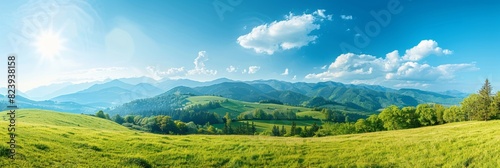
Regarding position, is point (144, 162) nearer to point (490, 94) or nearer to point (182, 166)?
point (182, 166)

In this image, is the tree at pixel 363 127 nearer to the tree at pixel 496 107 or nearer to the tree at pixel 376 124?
the tree at pixel 376 124

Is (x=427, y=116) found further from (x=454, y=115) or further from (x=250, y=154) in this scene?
(x=250, y=154)

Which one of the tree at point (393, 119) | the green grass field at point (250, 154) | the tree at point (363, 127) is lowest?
the tree at point (363, 127)

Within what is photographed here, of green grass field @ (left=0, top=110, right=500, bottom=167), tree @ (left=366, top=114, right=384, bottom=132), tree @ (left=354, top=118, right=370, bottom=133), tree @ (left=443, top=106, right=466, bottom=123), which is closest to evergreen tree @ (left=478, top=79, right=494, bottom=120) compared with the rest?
tree @ (left=443, top=106, right=466, bottom=123)

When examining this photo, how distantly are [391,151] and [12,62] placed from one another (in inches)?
1244

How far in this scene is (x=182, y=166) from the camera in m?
23.3

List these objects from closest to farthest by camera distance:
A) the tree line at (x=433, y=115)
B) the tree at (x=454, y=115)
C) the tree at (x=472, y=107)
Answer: the tree line at (x=433, y=115) → the tree at (x=472, y=107) → the tree at (x=454, y=115)

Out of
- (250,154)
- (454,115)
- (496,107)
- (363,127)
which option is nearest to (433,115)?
(454,115)

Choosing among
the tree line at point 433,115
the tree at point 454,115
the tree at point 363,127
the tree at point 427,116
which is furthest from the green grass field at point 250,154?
the tree at point 363,127

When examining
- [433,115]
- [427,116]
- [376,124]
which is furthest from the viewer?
[376,124]

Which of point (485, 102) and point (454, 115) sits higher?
point (485, 102)

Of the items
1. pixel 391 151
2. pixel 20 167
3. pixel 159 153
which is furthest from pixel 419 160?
pixel 20 167

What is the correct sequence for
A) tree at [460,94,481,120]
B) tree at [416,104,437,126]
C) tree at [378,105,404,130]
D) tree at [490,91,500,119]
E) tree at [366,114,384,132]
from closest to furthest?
tree at [490,91,500,119] < tree at [460,94,481,120] < tree at [378,105,404,130] < tree at [416,104,437,126] < tree at [366,114,384,132]

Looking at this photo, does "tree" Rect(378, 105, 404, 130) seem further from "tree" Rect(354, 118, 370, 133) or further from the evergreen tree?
the evergreen tree
